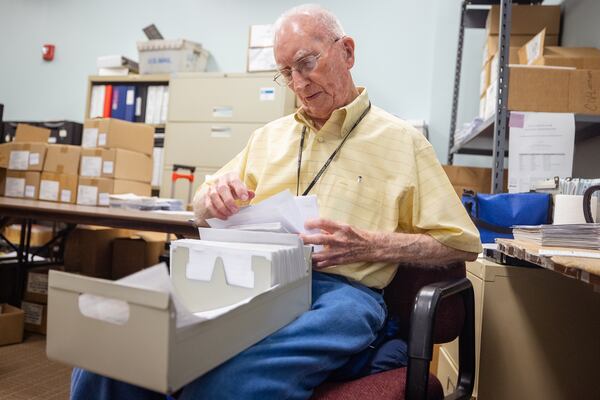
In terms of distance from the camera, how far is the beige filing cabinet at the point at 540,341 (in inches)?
50.8

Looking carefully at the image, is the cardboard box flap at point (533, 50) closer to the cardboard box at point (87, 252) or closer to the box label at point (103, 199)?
the box label at point (103, 199)

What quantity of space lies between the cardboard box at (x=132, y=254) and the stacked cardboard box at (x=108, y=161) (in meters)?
0.29

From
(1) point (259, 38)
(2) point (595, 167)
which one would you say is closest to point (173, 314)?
(2) point (595, 167)

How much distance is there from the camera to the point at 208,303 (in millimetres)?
769

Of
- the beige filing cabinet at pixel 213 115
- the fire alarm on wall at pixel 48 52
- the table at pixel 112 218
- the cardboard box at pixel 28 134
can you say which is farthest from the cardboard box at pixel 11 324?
the fire alarm on wall at pixel 48 52

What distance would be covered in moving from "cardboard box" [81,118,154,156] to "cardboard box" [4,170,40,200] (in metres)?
0.40

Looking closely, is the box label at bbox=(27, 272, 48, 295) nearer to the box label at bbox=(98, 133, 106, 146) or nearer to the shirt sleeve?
the box label at bbox=(98, 133, 106, 146)

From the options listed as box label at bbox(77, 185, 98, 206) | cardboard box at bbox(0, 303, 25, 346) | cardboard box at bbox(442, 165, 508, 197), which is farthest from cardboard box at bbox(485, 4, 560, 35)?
cardboard box at bbox(0, 303, 25, 346)

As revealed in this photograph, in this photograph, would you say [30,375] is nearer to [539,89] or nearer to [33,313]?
[33,313]

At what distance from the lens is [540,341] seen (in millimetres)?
1302

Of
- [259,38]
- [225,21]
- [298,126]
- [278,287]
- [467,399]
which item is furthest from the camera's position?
[225,21]

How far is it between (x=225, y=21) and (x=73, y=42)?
153cm

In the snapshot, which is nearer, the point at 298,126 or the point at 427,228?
the point at 427,228

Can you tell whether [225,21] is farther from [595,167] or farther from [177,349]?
[177,349]
